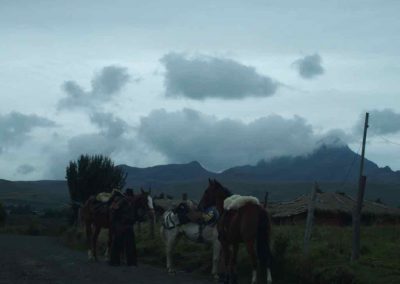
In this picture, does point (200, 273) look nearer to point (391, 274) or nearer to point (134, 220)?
point (134, 220)

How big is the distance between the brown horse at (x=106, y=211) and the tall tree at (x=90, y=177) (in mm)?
36607

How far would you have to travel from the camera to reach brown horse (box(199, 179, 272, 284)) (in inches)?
605

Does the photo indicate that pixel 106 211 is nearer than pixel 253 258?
No

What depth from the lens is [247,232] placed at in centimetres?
1542

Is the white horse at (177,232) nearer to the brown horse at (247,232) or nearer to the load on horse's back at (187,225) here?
the load on horse's back at (187,225)

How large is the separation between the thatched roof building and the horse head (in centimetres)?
2841

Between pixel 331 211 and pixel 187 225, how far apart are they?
32.2 m

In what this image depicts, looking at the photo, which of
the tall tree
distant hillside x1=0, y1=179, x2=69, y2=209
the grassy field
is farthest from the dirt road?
distant hillside x1=0, y1=179, x2=69, y2=209

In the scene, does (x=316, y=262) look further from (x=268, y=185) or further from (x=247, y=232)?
(x=268, y=185)

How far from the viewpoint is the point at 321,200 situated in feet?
177

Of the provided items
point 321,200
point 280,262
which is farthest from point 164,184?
point 280,262

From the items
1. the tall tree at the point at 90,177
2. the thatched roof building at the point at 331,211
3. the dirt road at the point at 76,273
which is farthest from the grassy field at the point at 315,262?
the tall tree at the point at 90,177

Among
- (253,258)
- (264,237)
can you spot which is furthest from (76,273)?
(264,237)

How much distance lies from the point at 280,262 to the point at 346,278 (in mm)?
2694
